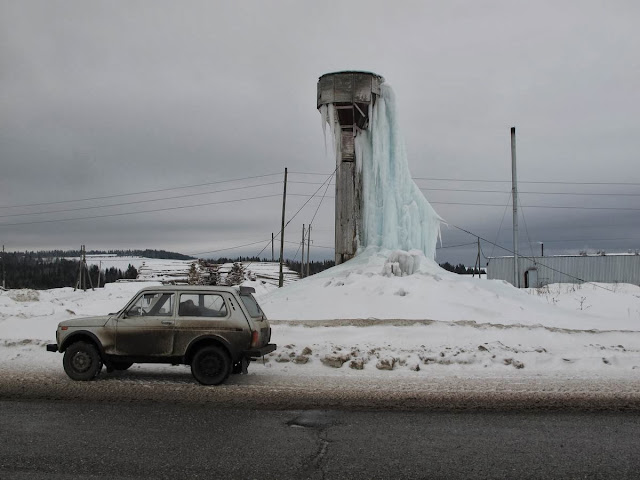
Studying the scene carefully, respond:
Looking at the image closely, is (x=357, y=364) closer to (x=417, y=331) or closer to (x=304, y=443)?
(x=417, y=331)

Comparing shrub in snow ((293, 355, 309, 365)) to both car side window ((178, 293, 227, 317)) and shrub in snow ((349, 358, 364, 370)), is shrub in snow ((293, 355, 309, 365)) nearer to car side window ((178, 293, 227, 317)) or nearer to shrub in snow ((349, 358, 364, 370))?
shrub in snow ((349, 358, 364, 370))

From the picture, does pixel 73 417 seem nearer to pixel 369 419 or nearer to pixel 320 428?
pixel 320 428

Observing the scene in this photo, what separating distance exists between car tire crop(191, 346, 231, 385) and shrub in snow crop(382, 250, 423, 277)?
23.4 ft

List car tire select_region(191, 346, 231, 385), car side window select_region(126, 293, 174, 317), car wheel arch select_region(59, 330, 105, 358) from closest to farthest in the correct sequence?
car tire select_region(191, 346, 231, 385) < car wheel arch select_region(59, 330, 105, 358) < car side window select_region(126, 293, 174, 317)

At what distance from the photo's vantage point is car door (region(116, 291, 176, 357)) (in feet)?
29.6

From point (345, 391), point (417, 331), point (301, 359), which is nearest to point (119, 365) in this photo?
point (301, 359)

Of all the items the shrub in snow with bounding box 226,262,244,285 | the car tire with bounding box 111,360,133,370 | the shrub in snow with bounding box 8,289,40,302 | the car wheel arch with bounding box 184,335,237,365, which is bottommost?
the car tire with bounding box 111,360,133,370

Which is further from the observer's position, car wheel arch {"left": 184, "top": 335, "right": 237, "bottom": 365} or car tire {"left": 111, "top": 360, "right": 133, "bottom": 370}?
car tire {"left": 111, "top": 360, "right": 133, "bottom": 370}

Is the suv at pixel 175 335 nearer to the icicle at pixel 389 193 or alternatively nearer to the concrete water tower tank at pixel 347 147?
the concrete water tower tank at pixel 347 147

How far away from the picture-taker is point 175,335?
8977 millimetres

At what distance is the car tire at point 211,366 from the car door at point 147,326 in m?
0.53

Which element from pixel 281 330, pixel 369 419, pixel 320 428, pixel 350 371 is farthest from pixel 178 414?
pixel 281 330

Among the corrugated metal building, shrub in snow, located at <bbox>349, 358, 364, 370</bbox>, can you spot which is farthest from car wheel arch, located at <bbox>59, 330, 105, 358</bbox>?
the corrugated metal building

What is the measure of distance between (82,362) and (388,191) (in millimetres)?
11307
